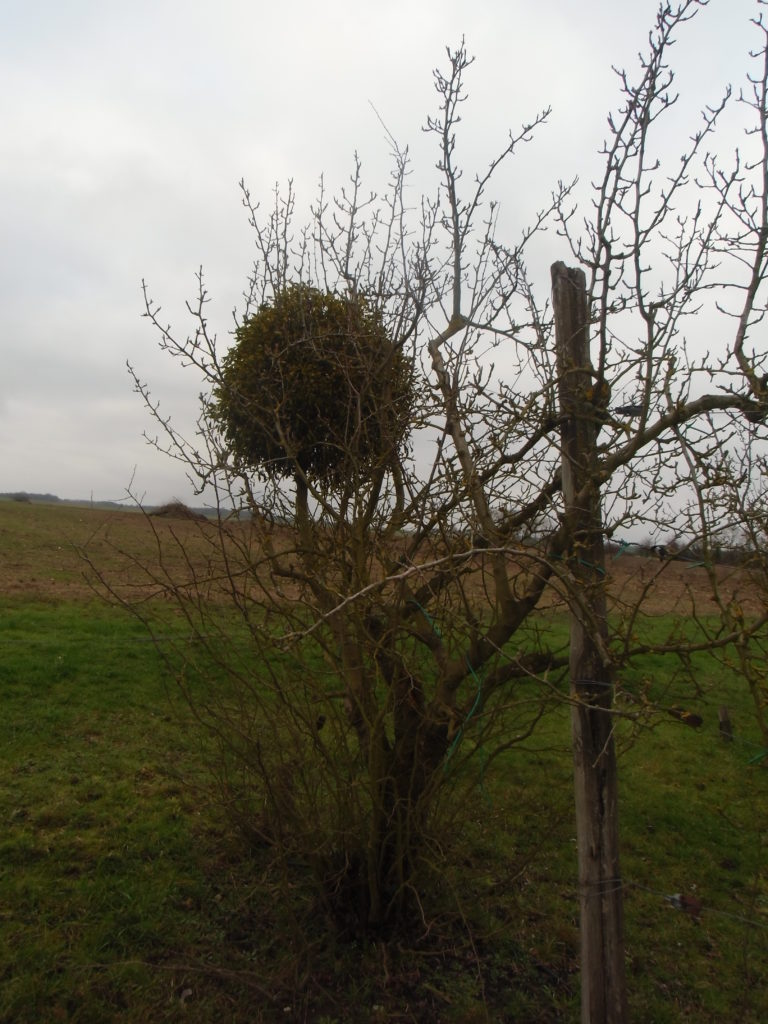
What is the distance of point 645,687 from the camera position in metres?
2.21

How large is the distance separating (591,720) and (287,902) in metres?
1.43

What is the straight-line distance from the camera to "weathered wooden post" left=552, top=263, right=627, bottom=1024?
2574 mm

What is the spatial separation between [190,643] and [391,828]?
1.29m

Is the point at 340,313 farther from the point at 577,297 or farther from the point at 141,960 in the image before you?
the point at 141,960

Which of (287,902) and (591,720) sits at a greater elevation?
(591,720)

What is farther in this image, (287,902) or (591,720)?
(287,902)

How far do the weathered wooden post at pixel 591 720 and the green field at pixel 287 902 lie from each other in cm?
19

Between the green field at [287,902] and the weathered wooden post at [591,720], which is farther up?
the weathered wooden post at [591,720]

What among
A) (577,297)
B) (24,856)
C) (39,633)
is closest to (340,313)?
(577,297)

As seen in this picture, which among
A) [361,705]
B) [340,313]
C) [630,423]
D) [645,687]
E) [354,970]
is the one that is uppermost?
[340,313]

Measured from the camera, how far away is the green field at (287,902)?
3.00 meters

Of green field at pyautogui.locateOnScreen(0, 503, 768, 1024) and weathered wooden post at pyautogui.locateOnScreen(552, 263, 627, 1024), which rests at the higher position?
weathered wooden post at pyautogui.locateOnScreen(552, 263, 627, 1024)

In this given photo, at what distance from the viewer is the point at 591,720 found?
268 centimetres

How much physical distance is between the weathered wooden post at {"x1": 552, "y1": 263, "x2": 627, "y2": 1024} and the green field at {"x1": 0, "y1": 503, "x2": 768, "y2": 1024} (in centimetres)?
19
